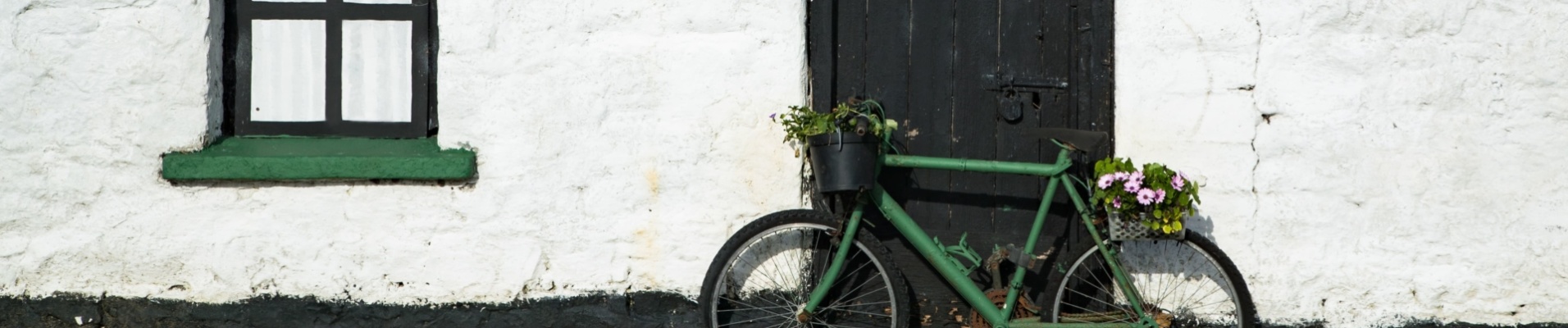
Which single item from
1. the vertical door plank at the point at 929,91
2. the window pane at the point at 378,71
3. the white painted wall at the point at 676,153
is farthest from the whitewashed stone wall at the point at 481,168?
the vertical door plank at the point at 929,91

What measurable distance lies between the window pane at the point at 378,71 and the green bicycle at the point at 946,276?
1356mm

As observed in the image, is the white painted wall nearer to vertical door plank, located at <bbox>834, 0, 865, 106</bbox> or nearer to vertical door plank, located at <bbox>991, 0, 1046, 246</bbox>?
vertical door plank, located at <bbox>834, 0, 865, 106</bbox>

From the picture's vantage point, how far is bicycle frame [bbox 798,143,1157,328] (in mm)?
3947

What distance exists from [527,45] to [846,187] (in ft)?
4.02

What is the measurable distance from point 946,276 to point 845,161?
0.56 meters

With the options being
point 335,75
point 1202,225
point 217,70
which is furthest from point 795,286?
point 217,70

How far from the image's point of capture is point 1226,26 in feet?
13.9

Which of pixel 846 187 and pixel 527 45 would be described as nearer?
pixel 846 187

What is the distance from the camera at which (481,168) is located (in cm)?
416

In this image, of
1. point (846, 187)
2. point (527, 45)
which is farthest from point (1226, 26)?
point (527, 45)

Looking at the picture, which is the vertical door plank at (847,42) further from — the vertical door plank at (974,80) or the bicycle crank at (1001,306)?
the bicycle crank at (1001,306)

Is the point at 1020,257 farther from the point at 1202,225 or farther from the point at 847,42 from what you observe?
the point at 847,42

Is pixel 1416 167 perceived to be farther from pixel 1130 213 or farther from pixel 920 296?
pixel 920 296

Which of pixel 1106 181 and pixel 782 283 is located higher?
pixel 1106 181
